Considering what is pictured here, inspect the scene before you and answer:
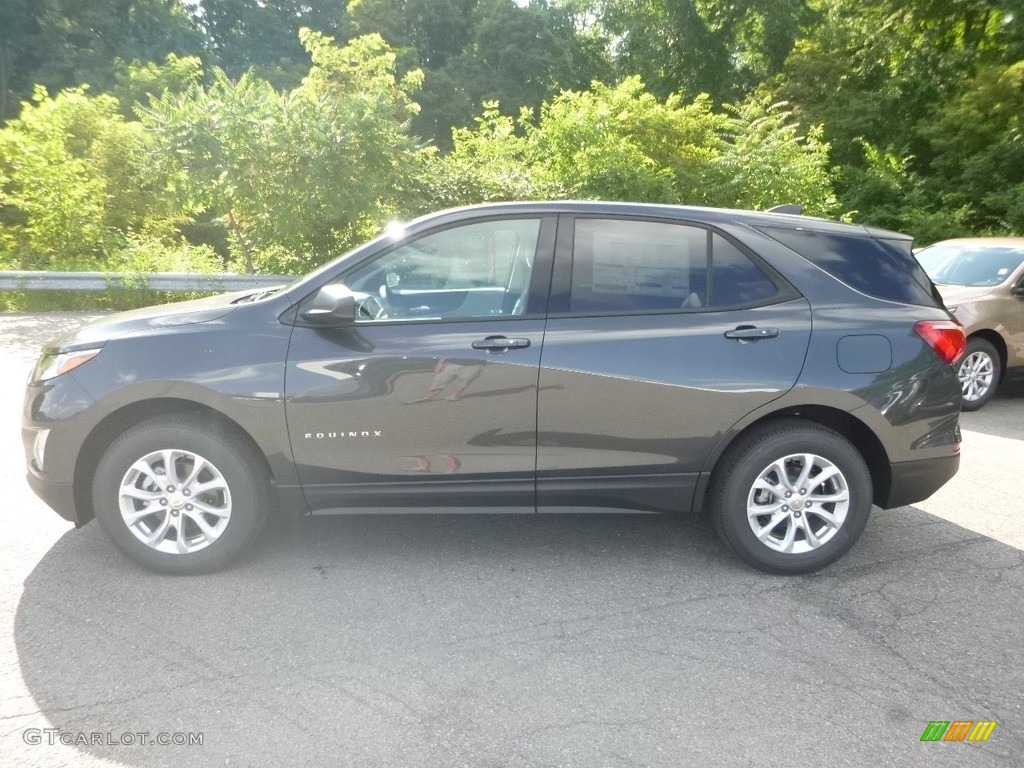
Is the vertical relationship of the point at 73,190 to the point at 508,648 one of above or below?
above

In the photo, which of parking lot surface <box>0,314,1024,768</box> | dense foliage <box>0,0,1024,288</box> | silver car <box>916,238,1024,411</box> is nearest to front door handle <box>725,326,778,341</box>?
parking lot surface <box>0,314,1024,768</box>

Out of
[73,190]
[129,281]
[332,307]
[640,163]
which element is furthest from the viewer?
[640,163]

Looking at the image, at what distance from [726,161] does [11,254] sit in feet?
39.7

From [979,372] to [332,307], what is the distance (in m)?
6.86

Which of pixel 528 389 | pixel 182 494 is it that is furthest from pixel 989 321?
pixel 182 494

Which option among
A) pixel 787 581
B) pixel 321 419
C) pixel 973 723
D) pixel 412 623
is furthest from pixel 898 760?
pixel 321 419

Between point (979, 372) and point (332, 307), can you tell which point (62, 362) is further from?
point (979, 372)

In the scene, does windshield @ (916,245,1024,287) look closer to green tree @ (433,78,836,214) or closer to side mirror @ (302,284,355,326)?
green tree @ (433,78,836,214)

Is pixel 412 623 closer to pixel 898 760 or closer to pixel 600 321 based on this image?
pixel 600 321

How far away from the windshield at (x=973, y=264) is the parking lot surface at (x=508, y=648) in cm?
454

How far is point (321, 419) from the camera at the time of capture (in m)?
3.93

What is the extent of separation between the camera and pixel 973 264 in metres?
8.72

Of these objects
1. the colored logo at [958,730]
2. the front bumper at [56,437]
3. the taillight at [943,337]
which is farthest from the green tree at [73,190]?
the colored logo at [958,730]

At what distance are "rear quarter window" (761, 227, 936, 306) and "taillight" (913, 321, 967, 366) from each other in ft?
0.44
